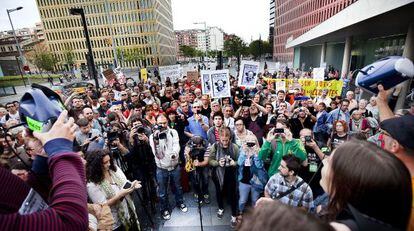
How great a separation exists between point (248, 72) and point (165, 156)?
440 centimetres

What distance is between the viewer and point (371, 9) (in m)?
10.7

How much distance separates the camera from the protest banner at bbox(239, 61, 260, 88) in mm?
7430

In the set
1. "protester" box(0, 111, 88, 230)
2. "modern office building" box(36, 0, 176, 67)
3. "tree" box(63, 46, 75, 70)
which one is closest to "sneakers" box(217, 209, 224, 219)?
"protester" box(0, 111, 88, 230)

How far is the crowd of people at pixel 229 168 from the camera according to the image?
1.04m

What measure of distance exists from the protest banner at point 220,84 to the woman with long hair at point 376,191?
5906 mm

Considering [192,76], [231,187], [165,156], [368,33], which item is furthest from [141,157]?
[368,33]

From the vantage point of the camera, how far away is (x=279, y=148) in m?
3.86

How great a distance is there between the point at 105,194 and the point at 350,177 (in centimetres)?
300

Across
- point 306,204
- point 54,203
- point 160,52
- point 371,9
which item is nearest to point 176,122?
point 306,204

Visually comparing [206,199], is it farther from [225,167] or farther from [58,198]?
[58,198]

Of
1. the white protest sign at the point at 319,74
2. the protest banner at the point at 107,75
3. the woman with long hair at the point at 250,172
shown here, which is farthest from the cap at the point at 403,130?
the protest banner at the point at 107,75

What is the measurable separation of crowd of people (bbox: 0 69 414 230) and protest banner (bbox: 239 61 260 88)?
0.93 metres

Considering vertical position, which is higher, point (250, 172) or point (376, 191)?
point (376, 191)

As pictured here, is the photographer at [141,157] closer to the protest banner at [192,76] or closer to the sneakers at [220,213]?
the sneakers at [220,213]
